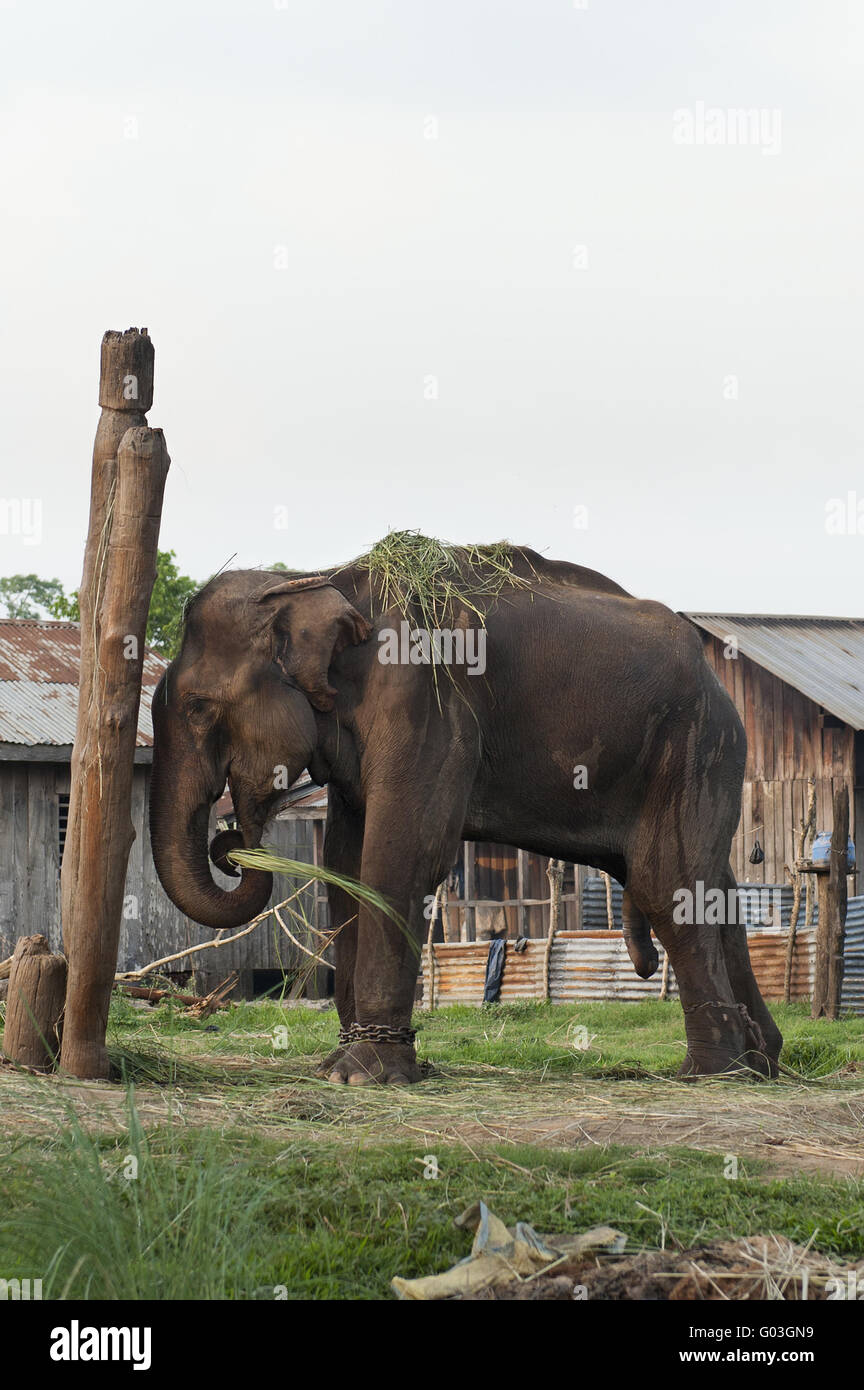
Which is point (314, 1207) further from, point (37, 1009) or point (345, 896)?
point (345, 896)

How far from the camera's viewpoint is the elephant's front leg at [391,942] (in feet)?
29.0

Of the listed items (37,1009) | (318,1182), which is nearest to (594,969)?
(37,1009)

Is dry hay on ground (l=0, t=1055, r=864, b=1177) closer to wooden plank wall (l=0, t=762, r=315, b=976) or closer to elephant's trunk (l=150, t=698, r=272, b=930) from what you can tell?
elephant's trunk (l=150, t=698, r=272, b=930)

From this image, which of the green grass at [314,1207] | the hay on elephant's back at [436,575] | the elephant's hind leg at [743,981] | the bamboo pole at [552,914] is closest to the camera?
the green grass at [314,1207]

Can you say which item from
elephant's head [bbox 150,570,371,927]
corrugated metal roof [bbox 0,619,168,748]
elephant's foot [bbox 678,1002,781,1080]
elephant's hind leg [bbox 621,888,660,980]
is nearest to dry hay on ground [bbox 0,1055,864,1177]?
elephant's foot [bbox 678,1002,781,1080]

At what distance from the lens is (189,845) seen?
9.05 m

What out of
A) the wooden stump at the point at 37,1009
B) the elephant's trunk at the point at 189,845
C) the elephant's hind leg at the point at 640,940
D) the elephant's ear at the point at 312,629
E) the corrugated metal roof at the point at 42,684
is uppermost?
the corrugated metal roof at the point at 42,684

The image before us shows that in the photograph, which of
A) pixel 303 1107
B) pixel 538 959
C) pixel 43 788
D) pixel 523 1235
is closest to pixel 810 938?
pixel 538 959

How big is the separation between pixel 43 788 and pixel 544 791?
1383cm

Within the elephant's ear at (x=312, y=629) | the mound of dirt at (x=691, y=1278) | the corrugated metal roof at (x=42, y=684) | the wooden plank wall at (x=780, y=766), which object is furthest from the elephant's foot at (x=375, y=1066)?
the wooden plank wall at (x=780, y=766)

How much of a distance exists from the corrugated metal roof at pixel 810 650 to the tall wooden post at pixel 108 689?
17.0m

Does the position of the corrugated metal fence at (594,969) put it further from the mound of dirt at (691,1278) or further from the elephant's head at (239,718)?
the mound of dirt at (691,1278)

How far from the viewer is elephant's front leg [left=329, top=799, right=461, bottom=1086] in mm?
8836
